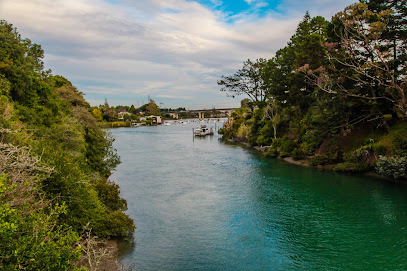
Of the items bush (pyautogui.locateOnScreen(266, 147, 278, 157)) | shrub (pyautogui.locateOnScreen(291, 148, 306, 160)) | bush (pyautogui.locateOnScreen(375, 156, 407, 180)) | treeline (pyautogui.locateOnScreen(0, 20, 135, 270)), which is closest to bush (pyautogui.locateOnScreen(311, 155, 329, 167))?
shrub (pyautogui.locateOnScreen(291, 148, 306, 160))

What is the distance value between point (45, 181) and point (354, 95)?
92.2 ft

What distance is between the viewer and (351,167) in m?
31.7

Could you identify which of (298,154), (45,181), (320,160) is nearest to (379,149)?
(320,160)

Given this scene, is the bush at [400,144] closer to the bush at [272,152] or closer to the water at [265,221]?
the water at [265,221]

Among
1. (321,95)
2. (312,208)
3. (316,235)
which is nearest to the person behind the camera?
(316,235)

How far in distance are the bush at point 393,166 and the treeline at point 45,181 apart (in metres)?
23.3

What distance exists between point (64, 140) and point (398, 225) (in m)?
22.7

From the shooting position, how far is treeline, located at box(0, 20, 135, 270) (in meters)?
7.69

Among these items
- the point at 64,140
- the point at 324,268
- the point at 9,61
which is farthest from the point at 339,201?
the point at 9,61

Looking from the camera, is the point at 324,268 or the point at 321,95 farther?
the point at 321,95

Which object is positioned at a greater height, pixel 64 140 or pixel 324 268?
pixel 64 140

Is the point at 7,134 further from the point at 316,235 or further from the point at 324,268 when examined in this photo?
the point at 316,235

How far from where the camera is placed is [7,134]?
13.8 metres

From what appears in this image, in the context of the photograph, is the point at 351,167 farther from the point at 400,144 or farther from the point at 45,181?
the point at 45,181
